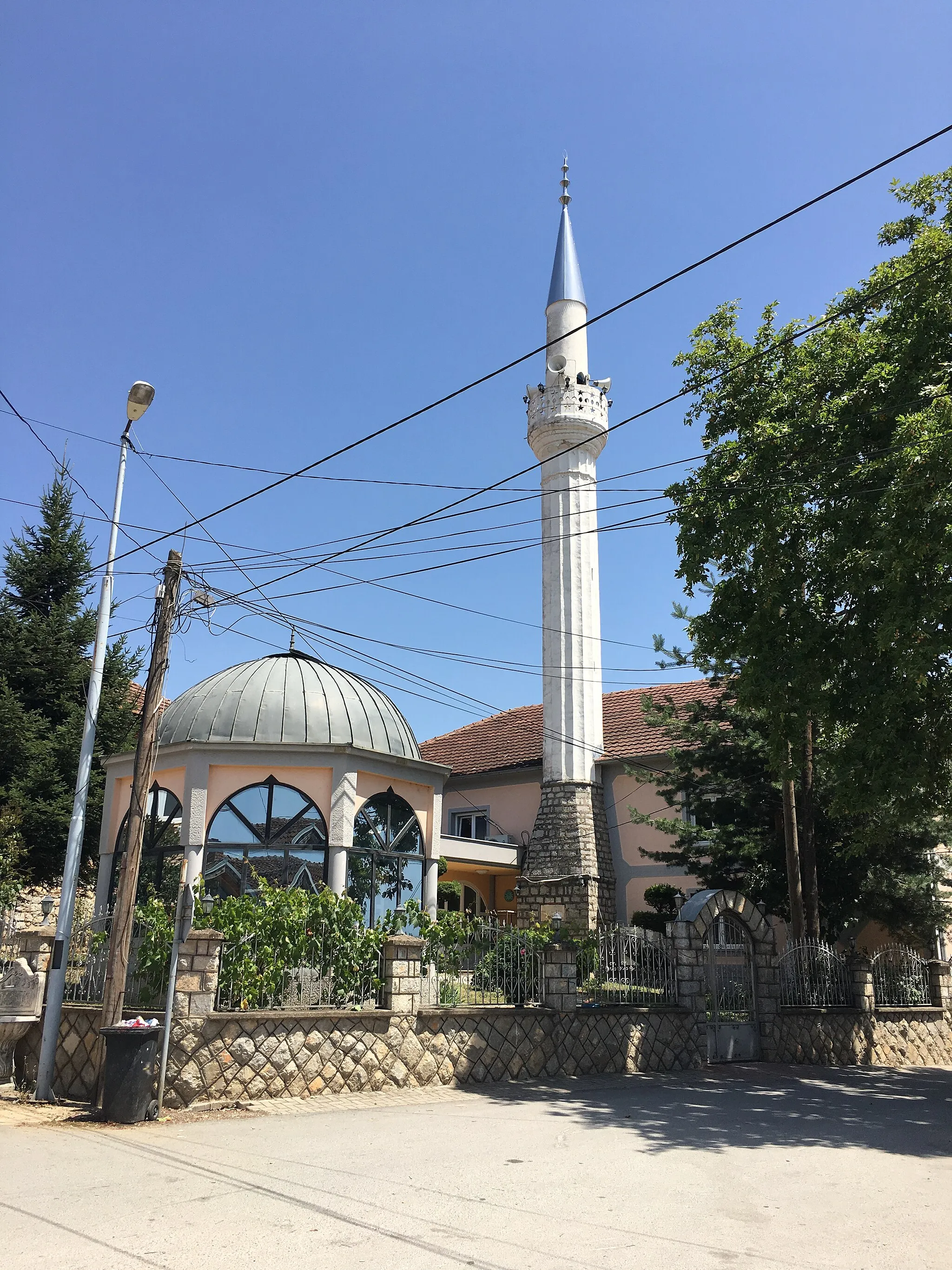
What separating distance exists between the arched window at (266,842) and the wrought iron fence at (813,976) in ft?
27.7

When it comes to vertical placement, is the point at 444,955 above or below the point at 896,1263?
above

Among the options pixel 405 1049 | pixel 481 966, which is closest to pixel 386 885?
pixel 481 966

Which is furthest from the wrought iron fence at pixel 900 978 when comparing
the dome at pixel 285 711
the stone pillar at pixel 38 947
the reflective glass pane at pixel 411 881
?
the stone pillar at pixel 38 947

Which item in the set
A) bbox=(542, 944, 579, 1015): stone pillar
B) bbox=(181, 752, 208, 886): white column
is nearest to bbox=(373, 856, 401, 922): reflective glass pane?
bbox=(181, 752, 208, 886): white column

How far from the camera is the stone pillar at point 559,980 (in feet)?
46.9

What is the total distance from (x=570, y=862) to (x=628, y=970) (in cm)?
965

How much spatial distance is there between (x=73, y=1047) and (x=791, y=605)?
10.9 meters

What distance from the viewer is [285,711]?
56.9 ft

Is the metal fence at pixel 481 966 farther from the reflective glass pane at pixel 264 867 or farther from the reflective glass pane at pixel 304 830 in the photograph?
the reflective glass pane at pixel 264 867

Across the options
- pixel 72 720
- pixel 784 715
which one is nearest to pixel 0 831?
pixel 72 720

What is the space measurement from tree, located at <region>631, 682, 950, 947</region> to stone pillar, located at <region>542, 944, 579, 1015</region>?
6.54 m

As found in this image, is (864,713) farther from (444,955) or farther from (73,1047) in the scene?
(73,1047)

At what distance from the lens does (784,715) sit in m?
13.9

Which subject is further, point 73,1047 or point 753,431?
point 753,431
